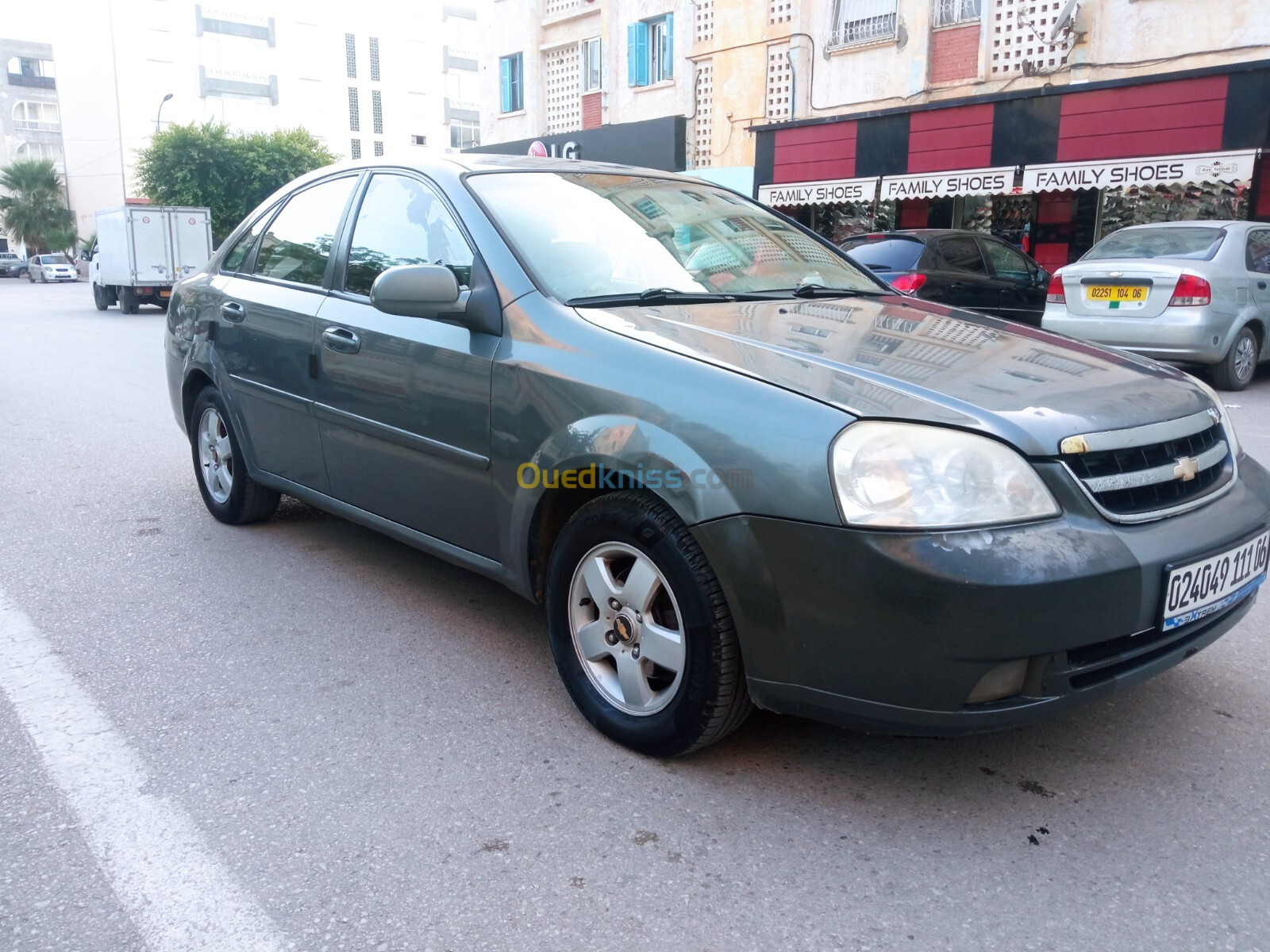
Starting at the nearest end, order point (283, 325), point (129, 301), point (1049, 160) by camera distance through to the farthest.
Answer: point (283, 325), point (1049, 160), point (129, 301)

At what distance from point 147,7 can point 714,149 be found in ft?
172

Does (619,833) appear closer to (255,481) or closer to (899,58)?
(255,481)

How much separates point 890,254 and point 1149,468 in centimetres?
884

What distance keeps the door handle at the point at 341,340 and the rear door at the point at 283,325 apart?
12 cm

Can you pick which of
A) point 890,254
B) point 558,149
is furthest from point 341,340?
point 558,149

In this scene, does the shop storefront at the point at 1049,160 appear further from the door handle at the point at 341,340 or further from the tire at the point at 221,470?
the door handle at the point at 341,340

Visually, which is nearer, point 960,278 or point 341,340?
point 341,340

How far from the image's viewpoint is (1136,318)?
9.35 m

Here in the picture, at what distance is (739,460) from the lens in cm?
244

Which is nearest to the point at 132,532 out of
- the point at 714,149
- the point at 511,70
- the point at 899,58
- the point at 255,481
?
the point at 255,481

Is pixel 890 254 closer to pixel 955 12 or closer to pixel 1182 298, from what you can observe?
pixel 1182 298

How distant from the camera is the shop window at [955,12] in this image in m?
16.5

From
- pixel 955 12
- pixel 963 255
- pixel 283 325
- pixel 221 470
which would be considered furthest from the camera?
pixel 955 12

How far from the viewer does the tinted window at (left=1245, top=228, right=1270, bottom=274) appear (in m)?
9.57
